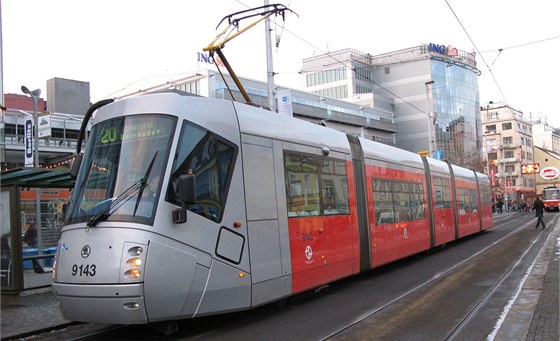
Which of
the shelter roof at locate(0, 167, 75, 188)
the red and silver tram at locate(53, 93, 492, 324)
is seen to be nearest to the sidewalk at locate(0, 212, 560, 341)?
the red and silver tram at locate(53, 93, 492, 324)

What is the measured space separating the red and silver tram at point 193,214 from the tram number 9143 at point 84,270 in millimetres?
17

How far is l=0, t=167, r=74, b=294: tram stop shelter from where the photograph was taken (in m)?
10.5

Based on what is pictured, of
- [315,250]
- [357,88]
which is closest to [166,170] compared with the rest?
[315,250]

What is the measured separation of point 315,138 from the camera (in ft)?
30.3

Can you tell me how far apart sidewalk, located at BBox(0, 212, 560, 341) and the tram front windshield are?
2434mm

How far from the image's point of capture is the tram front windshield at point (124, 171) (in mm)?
6090

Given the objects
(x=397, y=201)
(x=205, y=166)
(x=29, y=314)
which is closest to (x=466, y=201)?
(x=397, y=201)

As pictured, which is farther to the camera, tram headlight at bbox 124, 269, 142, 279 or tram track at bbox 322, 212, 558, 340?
tram track at bbox 322, 212, 558, 340

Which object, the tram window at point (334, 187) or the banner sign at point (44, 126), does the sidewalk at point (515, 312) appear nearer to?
the tram window at point (334, 187)

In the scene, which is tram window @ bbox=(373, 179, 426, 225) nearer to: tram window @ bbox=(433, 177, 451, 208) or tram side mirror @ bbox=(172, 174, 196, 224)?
tram window @ bbox=(433, 177, 451, 208)

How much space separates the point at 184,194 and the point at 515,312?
5204 mm

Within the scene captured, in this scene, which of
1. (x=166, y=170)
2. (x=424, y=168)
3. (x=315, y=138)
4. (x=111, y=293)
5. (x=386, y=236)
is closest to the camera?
(x=111, y=293)

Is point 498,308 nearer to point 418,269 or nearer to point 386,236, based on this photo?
point 386,236

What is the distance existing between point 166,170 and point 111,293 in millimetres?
1582
